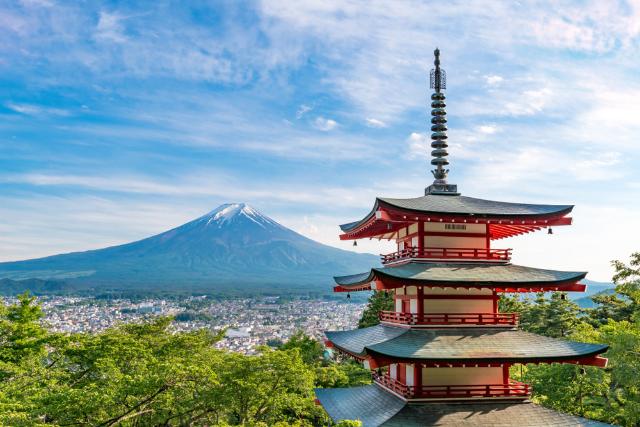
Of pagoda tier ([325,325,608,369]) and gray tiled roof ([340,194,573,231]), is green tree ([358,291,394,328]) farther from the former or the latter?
pagoda tier ([325,325,608,369])

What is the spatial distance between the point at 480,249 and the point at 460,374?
12.9 ft

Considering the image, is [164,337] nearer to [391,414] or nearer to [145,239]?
[391,414]

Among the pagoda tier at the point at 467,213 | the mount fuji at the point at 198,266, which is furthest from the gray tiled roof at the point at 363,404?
the mount fuji at the point at 198,266

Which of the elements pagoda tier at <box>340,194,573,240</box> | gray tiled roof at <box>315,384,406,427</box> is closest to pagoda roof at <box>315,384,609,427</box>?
gray tiled roof at <box>315,384,406,427</box>

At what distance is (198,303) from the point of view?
13388 centimetres

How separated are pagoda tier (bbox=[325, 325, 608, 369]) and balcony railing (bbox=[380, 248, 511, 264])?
7.16ft

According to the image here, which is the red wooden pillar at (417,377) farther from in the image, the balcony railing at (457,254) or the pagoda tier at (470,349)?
the balcony railing at (457,254)

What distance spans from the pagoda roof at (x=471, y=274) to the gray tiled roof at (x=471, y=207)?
5.40ft

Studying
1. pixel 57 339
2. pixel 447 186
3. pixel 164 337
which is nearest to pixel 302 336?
pixel 164 337

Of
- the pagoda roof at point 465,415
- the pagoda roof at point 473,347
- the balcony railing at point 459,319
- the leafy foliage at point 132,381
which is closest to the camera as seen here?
the pagoda roof at point 465,415

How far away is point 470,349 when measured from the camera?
46.6 ft

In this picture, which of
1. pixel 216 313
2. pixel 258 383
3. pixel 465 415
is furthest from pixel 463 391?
pixel 216 313

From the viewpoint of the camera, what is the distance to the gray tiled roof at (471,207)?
1547 cm

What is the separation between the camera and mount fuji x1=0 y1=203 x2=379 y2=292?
16325cm
